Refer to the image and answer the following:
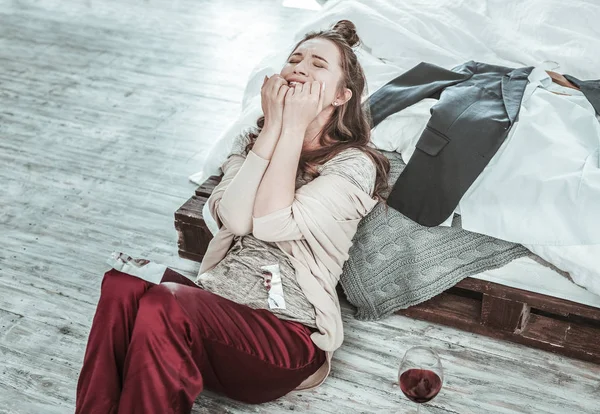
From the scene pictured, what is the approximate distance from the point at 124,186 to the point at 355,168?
1.25m

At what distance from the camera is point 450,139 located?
2.13 m

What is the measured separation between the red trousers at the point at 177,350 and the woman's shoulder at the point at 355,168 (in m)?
0.37

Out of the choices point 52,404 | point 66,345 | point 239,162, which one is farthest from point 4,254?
point 239,162

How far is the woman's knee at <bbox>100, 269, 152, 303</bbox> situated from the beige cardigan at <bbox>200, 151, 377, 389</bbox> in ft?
0.91

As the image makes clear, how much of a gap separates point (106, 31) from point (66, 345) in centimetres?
248

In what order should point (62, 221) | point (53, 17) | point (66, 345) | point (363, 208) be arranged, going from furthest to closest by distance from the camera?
point (53, 17) < point (62, 221) < point (66, 345) < point (363, 208)

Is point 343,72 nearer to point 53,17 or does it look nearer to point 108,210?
point 108,210

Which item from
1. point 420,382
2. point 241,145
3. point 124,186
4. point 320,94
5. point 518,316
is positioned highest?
point 320,94

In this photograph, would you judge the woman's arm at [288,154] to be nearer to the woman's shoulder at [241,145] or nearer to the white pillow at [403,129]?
the woman's shoulder at [241,145]

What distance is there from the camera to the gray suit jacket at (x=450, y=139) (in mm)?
2107

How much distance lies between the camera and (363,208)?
1976mm

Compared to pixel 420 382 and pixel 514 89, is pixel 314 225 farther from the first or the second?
pixel 514 89

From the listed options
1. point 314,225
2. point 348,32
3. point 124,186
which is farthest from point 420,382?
point 124,186

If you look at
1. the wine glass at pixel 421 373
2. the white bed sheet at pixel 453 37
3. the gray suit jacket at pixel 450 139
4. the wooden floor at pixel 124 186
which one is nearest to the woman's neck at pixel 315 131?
the gray suit jacket at pixel 450 139
